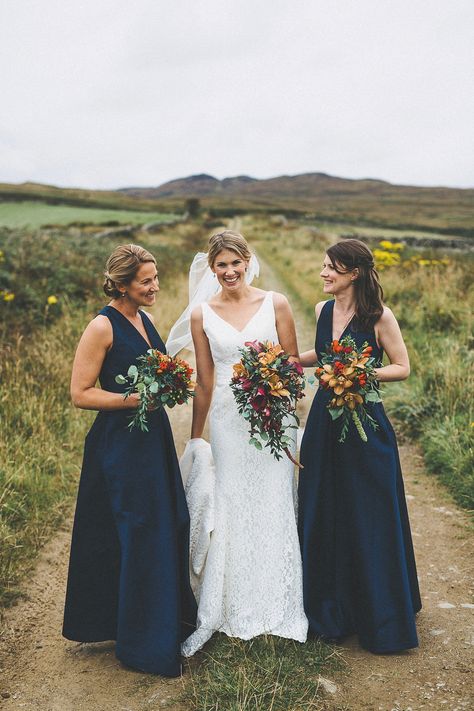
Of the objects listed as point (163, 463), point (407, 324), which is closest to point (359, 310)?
point (163, 463)

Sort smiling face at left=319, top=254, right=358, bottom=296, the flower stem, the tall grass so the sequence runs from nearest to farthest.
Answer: the flower stem < smiling face at left=319, top=254, right=358, bottom=296 < the tall grass

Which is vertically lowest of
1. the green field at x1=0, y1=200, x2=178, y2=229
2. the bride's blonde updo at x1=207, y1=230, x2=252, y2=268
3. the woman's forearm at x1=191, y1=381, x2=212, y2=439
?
the woman's forearm at x1=191, y1=381, x2=212, y2=439

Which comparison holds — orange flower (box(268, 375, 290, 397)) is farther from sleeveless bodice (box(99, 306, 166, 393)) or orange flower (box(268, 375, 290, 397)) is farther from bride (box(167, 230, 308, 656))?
sleeveless bodice (box(99, 306, 166, 393))

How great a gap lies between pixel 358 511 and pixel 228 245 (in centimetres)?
176

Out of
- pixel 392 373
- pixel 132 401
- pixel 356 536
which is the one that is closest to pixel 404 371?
pixel 392 373

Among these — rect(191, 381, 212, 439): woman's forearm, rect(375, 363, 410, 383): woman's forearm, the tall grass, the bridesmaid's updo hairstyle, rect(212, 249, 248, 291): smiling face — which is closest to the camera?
the bridesmaid's updo hairstyle

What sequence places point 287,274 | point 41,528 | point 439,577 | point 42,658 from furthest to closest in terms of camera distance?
point 287,274
point 41,528
point 439,577
point 42,658

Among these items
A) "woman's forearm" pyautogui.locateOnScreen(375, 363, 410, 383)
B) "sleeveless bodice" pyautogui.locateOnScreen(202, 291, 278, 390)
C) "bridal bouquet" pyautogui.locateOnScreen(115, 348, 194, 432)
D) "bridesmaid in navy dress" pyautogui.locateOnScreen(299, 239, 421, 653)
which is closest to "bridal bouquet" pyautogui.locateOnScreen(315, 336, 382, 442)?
"woman's forearm" pyautogui.locateOnScreen(375, 363, 410, 383)

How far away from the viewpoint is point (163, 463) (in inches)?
136

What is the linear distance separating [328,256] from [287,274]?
49.7 ft

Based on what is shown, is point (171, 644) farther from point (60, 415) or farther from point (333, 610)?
point (60, 415)

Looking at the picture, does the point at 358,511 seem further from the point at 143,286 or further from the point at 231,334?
the point at 143,286

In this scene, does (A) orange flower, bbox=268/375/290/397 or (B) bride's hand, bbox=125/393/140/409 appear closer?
(A) orange flower, bbox=268/375/290/397

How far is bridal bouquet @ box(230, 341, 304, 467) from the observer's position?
311cm
